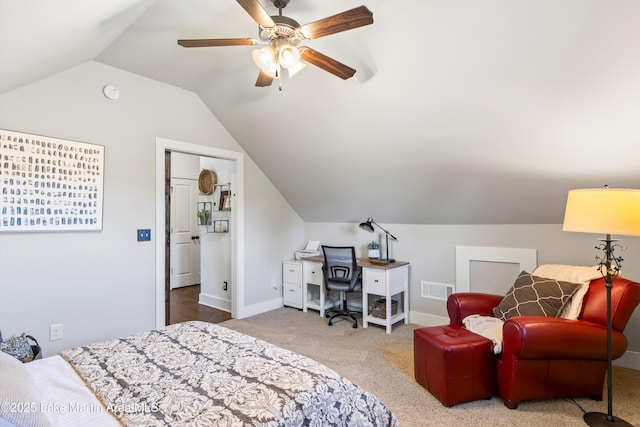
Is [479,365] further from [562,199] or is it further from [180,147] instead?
[180,147]

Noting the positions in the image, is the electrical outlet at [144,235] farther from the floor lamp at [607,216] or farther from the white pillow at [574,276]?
the white pillow at [574,276]

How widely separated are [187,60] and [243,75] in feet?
1.58

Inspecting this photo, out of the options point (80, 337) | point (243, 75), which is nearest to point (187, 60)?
point (243, 75)

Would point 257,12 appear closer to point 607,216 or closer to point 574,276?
point 607,216

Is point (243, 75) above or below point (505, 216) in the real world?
above

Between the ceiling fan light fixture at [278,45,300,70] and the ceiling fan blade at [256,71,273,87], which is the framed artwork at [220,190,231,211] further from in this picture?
the ceiling fan light fixture at [278,45,300,70]

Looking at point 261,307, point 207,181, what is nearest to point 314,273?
point 261,307

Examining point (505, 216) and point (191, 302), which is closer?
point (505, 216)

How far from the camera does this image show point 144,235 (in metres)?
3.16

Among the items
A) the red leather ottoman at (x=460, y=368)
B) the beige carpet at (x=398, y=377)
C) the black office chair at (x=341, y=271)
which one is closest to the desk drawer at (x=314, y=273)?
the black office chair at (x=341, y=271)

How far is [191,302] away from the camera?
190 inches

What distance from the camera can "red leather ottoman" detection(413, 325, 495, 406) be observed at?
2.12m

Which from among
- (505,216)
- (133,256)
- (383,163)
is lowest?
(133,256)

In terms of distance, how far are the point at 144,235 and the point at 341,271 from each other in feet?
6.82
